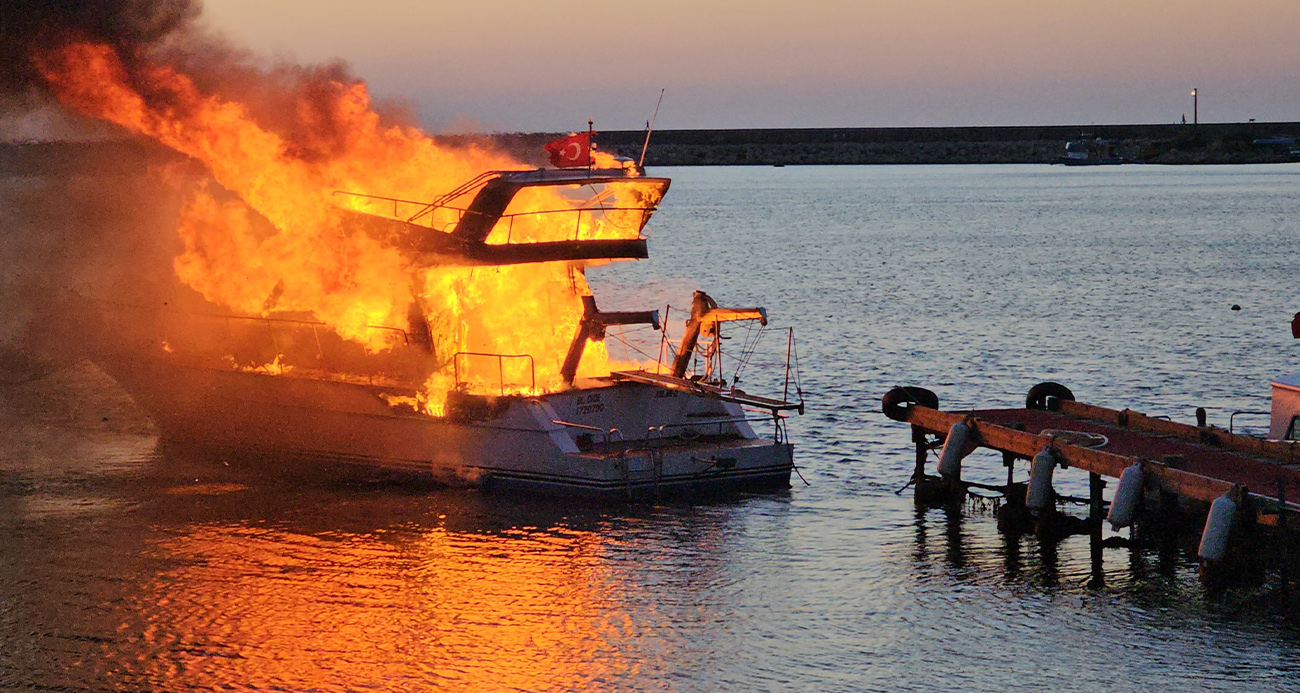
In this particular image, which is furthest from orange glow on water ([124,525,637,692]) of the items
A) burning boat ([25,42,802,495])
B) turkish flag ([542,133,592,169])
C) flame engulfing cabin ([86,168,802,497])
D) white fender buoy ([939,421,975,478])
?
turkish flag ([542,133,592,169])

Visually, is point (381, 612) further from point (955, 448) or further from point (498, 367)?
point (955, 448)

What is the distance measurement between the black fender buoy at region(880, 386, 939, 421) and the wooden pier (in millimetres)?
20

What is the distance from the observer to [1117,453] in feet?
83.4

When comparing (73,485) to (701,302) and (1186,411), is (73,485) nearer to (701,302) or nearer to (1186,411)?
(701,302)

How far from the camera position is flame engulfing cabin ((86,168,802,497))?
29156 mm

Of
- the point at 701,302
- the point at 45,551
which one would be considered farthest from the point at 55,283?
the point at 701,302

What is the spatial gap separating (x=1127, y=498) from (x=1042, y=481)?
221 centimetres

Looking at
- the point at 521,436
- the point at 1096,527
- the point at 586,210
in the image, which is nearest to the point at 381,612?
the point at 521,436

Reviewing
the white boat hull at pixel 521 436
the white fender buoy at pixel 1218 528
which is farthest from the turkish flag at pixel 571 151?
the white fender buoy at pixel 1218 528

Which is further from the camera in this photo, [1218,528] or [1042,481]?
[1042,481]

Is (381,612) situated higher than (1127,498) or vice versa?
(1127,498)

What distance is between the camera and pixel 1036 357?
173 ft

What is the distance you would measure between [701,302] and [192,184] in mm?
13429

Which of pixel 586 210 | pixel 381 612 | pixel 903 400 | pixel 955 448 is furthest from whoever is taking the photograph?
pixel 586 210
